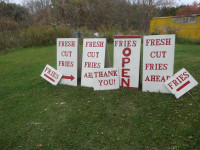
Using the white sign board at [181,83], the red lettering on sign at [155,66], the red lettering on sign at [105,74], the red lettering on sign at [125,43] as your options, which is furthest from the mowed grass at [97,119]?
the red lettering on sign at [125,43]

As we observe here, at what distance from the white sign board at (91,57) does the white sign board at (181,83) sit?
163 cm

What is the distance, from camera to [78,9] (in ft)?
64.4

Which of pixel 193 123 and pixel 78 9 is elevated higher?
pixel 78 9

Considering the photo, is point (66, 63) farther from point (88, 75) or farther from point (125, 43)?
point (125, 43)

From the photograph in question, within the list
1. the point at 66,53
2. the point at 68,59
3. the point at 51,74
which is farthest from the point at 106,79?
the point at 51,74

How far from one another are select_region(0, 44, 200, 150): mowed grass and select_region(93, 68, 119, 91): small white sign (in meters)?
0.16

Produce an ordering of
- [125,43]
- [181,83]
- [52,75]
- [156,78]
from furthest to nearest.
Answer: [52,75] < [125,43] < [156,78] < [181,83]

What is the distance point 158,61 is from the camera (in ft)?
12.7

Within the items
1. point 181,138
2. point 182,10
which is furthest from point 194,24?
point 182,10

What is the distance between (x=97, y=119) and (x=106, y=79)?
1.36 m

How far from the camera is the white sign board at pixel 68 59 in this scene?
15.6 feet

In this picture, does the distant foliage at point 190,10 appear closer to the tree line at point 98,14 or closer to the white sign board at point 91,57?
the tree line at point 98,14

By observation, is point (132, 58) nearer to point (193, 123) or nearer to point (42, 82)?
point (193, 123)

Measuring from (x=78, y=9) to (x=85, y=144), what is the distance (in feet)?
62.1
